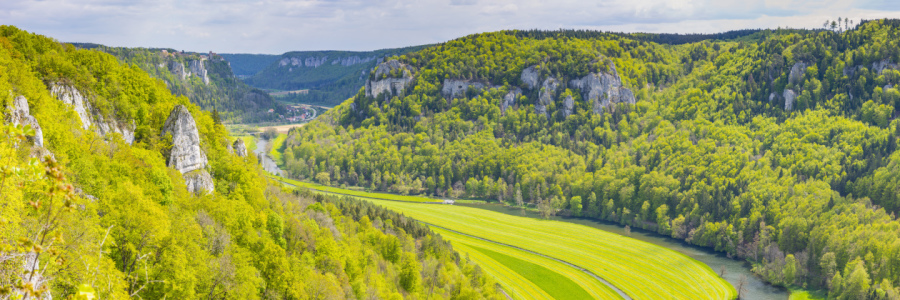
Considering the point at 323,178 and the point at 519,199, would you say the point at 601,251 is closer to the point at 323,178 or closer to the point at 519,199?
the point at 519,199

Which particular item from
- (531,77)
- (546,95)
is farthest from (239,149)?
(531,77)

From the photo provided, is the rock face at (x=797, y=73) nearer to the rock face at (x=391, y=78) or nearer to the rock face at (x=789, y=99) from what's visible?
the rock face at (x=789, y=99)

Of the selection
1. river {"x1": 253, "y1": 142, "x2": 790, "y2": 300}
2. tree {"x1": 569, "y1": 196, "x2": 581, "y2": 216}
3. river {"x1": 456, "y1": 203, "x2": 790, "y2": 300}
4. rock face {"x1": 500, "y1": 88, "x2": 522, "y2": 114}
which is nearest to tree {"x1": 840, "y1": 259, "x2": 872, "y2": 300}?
river {"x1": 253, "y1": 142, "x2": 790, "y2": 300}

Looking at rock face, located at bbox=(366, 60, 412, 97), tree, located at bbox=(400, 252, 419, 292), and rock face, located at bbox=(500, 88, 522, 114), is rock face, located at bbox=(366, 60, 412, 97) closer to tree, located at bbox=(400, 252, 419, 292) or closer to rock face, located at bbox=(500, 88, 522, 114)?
rock face, located at bbox=(500, 88, 522, 114)

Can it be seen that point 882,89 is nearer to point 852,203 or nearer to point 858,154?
point 858,154

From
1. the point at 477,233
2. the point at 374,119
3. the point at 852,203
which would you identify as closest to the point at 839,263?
the point at 852,203
